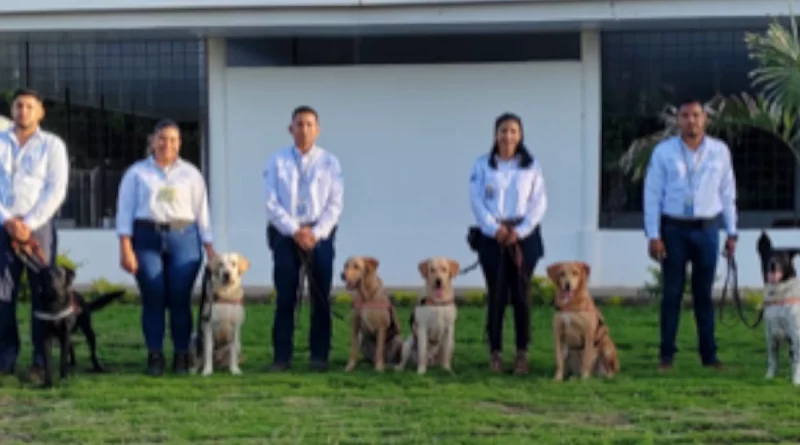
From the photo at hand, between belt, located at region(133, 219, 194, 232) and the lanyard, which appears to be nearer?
belt, located at region(133, 219, 194, 232)

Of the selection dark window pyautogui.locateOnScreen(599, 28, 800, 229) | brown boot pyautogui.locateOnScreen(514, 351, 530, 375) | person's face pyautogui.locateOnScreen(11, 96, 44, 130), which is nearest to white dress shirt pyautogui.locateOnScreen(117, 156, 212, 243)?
person's face pyautogui.locateOnScreen(11, 96, 44, 130)

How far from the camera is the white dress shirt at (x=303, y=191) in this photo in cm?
749

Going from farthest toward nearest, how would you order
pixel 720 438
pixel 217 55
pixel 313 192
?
pixel 217 55
pixel 313 192
pixel 720 438

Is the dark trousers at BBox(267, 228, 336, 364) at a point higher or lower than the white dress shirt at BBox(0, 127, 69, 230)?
lower

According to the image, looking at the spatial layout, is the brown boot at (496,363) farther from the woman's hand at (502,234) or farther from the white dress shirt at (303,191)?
the white dress shirt at (303,191)

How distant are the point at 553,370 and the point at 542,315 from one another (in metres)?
3.29

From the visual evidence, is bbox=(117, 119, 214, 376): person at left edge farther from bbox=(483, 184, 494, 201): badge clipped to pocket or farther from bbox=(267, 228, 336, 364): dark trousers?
bbox=(483, 184, 494, 201): badge clipped to pocket

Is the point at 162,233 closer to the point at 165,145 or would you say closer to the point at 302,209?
the point at 165,145

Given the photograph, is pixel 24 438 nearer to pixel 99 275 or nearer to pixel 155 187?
pixel 155 187

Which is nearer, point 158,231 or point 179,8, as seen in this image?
point 158,231

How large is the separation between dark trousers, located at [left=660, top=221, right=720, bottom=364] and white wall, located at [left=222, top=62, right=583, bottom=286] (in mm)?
4622

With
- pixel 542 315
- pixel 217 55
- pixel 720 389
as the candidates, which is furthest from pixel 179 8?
pixel 720 389

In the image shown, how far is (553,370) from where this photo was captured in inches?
304

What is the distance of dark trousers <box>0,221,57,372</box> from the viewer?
7.21 metres
